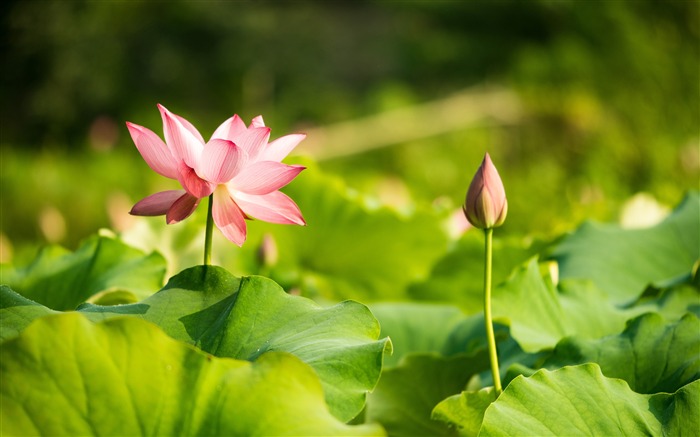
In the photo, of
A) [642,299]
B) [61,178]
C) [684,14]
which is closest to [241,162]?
[642,299]

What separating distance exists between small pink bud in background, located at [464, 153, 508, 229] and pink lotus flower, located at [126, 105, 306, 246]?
0.17 metres

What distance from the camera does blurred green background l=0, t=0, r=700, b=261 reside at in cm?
488

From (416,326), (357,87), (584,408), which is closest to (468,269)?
(416,326)

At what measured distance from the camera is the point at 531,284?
104cm

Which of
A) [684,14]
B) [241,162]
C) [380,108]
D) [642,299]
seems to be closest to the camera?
[241,162]

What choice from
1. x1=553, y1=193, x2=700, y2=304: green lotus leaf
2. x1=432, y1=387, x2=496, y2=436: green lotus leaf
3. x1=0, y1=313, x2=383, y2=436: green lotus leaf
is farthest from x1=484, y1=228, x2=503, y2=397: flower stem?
x1=553, y1=193, x2=700, y2=304: green lotus leaf

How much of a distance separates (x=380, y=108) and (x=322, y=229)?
886cm

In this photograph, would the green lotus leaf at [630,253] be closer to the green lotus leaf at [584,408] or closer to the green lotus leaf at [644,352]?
the green lotus leaf at [644,352]

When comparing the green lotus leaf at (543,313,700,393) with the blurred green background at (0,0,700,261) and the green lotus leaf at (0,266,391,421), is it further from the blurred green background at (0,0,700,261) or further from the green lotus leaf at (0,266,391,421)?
the blurred green background at (0,0,700,261)

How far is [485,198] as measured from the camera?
844mm

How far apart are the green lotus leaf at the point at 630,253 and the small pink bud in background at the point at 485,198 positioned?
508 millimetres

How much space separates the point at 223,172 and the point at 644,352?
0.48 m

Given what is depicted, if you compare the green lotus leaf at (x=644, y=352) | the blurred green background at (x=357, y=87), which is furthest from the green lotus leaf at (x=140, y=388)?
the blurred green background at (x=357, y=87)

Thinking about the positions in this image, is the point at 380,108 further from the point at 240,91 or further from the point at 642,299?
the point at 642,299
